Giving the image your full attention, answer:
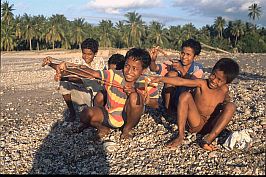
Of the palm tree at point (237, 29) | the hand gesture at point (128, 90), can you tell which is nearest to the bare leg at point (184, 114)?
the hand gesture at point (128, 90)

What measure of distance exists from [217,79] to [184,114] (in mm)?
565

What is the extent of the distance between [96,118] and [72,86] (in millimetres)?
1487

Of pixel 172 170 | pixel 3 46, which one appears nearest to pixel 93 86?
pixel 172 170

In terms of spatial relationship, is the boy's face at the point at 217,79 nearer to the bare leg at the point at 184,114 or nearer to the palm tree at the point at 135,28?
the bare leg at the point at 184,114

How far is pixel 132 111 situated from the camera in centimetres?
489

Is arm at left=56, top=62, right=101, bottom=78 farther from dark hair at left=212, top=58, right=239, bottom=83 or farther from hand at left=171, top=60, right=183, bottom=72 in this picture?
dark hair at left=212, top=58, right=239, bottom=83

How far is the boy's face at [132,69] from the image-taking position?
481cm

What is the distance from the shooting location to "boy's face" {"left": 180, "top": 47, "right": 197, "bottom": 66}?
551 centimetres

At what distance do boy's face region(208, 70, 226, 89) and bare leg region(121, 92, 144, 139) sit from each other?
91 cm

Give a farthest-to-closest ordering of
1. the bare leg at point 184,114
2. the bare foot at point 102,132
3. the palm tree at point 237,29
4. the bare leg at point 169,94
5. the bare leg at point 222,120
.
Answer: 1. the palm tree at point 237,29
2. the bare leg at point 169,94
3. the bare foot at point 102,132
4. the bare leg at point 184,114
5. the bare leg at point 222,120

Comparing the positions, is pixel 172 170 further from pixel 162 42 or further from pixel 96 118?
pixel 162 42

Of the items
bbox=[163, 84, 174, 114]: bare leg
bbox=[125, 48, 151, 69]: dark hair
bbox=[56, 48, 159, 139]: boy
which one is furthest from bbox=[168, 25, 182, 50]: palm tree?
bbox=[125, 48, 151, 69]: dark hair

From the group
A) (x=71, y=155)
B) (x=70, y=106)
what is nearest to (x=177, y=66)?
(x=71, y=155)

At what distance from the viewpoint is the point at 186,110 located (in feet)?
14.9
